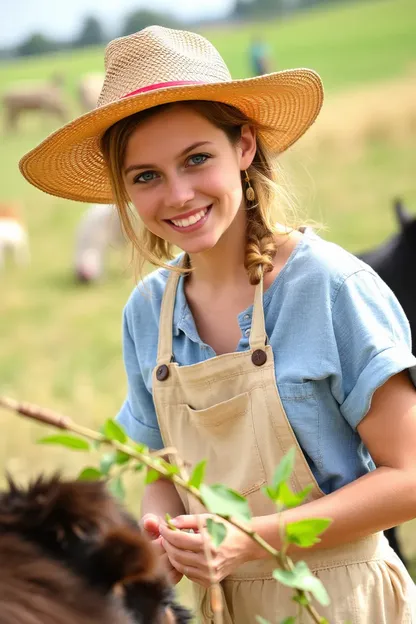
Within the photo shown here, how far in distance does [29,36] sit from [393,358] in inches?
1150

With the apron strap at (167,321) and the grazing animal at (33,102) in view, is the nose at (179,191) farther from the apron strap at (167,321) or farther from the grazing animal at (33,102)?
the grazing animal at (33,102)

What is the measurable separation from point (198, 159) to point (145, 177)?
0.13 meters

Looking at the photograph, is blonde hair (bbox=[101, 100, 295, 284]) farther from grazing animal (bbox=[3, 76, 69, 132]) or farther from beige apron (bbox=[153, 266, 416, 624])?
grazing animal (bbox=[3, 76, 69, 132])

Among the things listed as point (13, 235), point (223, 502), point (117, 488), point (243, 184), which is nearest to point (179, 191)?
point (243, 184)

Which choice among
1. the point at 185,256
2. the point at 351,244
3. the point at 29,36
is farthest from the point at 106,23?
the point at 185,256

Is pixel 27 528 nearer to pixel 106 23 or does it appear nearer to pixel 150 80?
pixel 150 80

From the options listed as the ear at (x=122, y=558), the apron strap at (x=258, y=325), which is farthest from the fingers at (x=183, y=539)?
the ear at (x=122, y=558)

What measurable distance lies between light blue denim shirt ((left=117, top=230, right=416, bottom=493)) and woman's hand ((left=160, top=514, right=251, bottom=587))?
0.89 feet

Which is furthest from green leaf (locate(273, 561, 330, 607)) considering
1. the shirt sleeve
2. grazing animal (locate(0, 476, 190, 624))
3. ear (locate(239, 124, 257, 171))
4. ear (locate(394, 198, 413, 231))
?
ear (locate(394, 198, 413, 231))

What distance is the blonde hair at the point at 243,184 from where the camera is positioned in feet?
6.57

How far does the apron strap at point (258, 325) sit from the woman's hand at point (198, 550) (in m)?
0.39

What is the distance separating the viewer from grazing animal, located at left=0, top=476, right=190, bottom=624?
3.54 ft

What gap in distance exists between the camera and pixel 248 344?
196 cm

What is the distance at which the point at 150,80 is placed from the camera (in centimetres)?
197
